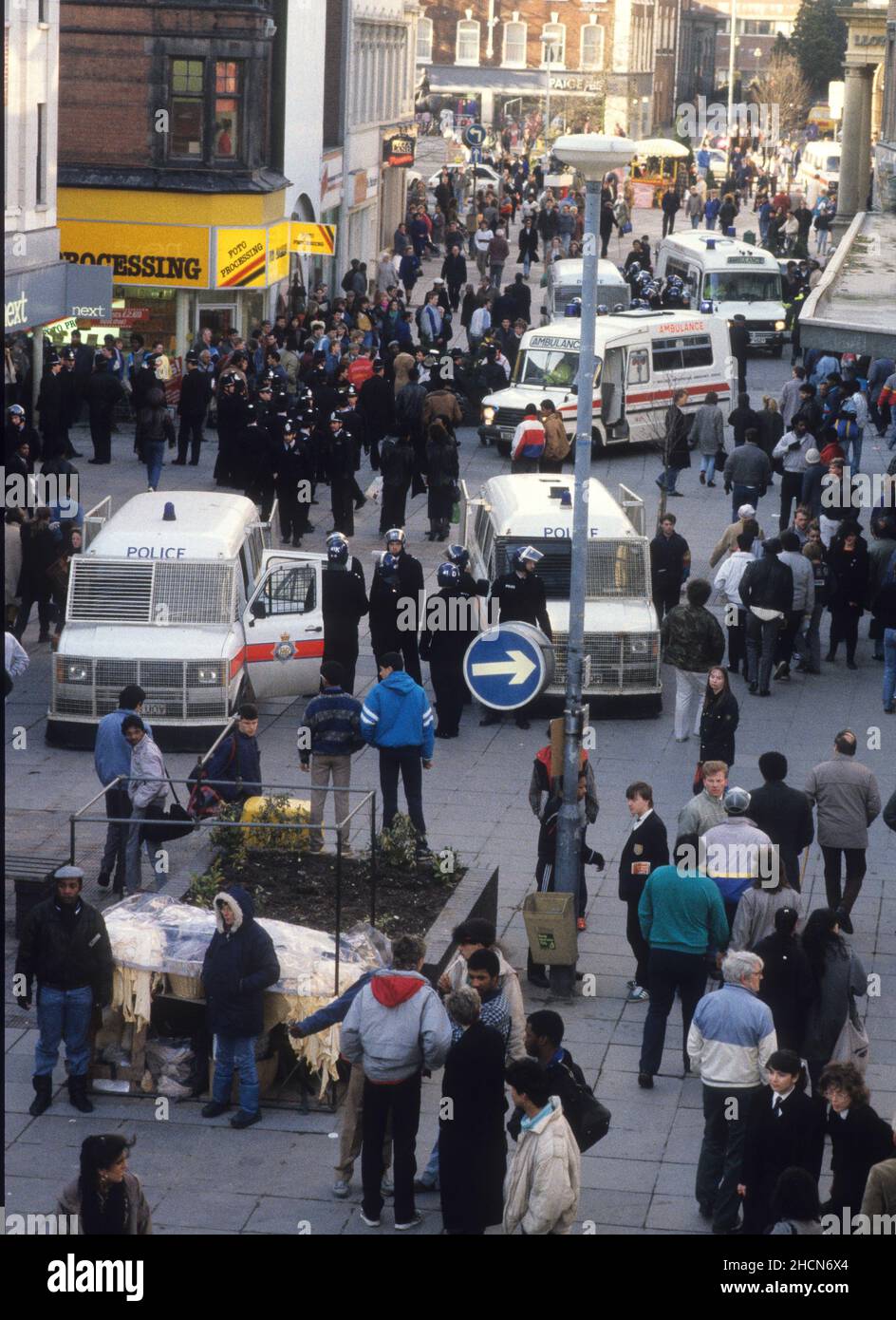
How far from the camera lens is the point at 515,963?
14445 mm

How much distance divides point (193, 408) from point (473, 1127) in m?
22.6

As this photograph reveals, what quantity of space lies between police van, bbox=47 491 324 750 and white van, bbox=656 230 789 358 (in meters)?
25.3

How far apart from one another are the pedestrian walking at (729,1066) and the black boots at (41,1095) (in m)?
3.60

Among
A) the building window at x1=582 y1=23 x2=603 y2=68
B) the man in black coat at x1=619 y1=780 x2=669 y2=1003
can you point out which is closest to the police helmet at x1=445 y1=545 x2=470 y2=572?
the man in black coat at x1=619 y1=780 x2=669 y2=1003

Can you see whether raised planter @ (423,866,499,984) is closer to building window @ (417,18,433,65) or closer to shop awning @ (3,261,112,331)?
shop awning @ (3,261,112,331)

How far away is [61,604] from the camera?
878 inches

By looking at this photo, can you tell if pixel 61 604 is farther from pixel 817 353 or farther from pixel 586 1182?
pixel 817 353

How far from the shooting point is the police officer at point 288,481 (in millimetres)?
26453

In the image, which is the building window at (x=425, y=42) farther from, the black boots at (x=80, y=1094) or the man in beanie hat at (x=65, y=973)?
the black boots at (x=80, y=1094)

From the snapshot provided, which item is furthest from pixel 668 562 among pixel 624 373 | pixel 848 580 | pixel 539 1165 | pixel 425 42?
pixel 425 42

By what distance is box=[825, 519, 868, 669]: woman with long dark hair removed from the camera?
21.2 m

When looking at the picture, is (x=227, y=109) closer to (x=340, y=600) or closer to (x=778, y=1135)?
(x=340, y=600)

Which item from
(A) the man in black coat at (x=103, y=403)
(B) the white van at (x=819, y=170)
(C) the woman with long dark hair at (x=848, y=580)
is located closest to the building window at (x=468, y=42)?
(B) the white van at (x=819, y=170)
